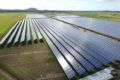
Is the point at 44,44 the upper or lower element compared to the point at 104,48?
lower

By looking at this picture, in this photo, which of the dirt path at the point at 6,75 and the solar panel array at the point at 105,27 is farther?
the solar panel array at the point at 105,27

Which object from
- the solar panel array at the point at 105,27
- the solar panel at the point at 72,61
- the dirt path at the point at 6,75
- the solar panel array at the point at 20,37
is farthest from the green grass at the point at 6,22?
the solar panel array at the point at 105,27

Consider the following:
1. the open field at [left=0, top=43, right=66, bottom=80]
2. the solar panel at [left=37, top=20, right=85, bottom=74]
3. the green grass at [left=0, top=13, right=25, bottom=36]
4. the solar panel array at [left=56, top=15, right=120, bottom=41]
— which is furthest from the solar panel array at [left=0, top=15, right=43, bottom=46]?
the solar panel array at [left=56, top=15, right=120, bottom=41]

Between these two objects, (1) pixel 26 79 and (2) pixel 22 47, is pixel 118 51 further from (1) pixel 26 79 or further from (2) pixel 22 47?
(2) pixel 22 47

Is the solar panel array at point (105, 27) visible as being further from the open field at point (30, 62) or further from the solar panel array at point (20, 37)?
the open field at point (30, 62)

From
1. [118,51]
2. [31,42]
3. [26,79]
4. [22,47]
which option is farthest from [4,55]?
[118,51]

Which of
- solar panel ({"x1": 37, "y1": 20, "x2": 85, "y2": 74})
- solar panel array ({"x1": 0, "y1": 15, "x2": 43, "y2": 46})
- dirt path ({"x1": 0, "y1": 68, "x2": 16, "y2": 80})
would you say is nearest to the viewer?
solar panel ({"x1": 37, "y1": 20, "x2": 85, "y2": 74})

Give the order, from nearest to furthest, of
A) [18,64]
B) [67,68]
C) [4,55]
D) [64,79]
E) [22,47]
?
[64,79]
[67,68]
[18,64]
[4,55]
[22,47]

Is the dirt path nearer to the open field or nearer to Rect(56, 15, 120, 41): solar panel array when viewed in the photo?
the open field

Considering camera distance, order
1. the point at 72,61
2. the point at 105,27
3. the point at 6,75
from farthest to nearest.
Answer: the point at 105,27, the point at 72,61, the point at 6,75

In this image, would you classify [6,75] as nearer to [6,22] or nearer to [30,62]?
[30,62]

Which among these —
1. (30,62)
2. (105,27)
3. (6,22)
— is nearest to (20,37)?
(30,62)
